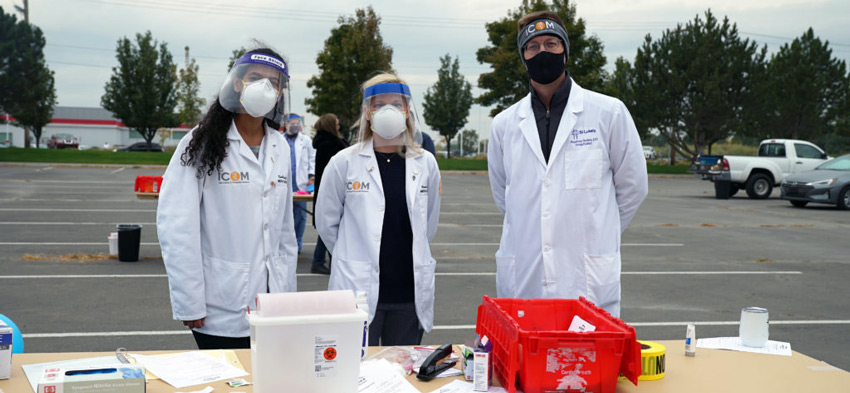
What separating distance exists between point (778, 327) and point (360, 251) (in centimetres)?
514

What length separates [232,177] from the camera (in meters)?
3.31

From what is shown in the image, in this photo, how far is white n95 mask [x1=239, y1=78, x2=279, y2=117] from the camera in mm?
3326

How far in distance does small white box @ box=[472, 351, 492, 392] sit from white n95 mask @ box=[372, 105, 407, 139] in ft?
4.72

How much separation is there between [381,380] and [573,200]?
1.43 m

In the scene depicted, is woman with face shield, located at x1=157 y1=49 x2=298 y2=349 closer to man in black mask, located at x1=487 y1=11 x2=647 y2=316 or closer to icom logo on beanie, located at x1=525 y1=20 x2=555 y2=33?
man in black mask, located at x1=487 y1=11 x2=647 y2=316

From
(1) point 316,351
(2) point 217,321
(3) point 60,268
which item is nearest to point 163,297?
(3) point 60,268

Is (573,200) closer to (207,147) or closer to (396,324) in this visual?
(396,324)

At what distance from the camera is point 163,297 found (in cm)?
776

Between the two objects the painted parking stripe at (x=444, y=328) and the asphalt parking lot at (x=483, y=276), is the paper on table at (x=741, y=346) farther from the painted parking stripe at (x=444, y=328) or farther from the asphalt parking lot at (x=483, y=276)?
the asphalt parking lot at (x=483, y=276)

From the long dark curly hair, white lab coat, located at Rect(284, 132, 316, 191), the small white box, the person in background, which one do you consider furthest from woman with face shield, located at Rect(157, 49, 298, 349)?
white lab coat, located at Rect(284, 132, 316, 191)

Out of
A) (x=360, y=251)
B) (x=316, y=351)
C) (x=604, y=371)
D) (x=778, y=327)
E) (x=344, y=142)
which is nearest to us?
(x=316, y=351)

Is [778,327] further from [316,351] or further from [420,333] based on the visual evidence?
[316,351]

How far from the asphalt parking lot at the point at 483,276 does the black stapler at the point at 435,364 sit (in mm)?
3231

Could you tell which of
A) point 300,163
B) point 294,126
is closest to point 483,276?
point 300,163
